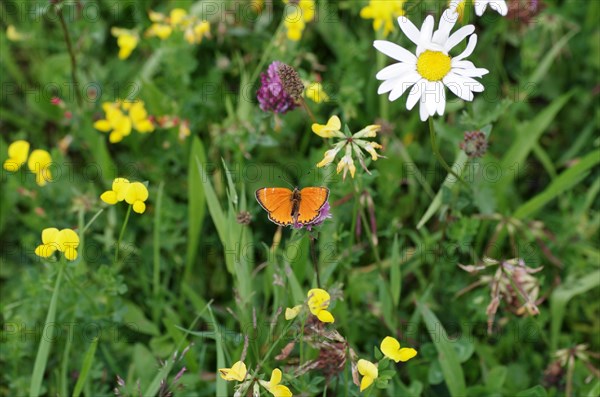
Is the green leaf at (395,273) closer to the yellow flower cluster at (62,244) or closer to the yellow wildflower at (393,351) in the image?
the yellow wildflower at (393,351)

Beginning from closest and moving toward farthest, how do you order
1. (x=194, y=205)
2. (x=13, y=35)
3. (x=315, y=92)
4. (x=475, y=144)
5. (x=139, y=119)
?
(x=475, y=144) → (x=315, y=92) → (x=194, y=205) → (x=139, y=119) → (x=13, y=35)

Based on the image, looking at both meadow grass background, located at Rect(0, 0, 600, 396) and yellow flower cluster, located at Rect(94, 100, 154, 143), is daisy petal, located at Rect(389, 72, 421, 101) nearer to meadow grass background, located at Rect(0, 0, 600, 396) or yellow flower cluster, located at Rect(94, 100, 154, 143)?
meadow grass background, located at Rect(0, 0, 600, 396)

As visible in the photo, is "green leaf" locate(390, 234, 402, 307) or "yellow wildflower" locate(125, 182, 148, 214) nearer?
"yellow wildflower" locate(125, 182, 148, 214)

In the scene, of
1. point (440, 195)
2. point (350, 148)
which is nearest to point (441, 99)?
point (350, 148)

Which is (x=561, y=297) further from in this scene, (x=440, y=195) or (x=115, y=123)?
(x=115, y=123)

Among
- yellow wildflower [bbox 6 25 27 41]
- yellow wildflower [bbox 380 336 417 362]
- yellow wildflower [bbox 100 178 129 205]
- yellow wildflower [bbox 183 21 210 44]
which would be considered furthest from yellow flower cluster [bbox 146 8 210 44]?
yellow wildflower [bbox 380 336 417 362]

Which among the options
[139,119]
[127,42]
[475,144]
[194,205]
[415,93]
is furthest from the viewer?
[127,42]

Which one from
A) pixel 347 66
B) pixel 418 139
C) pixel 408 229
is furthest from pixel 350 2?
pixel 408 229
